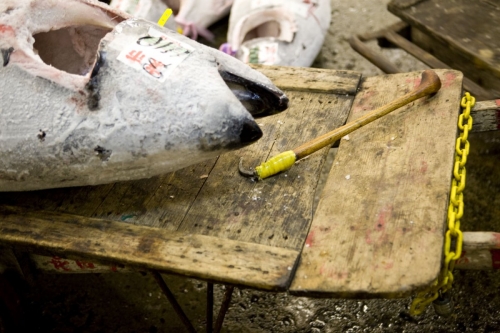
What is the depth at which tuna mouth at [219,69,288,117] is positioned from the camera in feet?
4.75

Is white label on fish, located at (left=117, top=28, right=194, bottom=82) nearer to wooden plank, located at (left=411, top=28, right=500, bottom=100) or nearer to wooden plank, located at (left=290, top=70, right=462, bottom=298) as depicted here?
wooden plank, located at (left=290, top=70, right=462, bottom=298)

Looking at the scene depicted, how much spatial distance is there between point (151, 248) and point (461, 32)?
1.57 m

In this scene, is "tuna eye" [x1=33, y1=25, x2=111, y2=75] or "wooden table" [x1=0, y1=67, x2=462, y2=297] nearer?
"wooden table" [x1=0, y1=67, x2=462, y2=297]

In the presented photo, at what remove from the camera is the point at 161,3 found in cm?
319

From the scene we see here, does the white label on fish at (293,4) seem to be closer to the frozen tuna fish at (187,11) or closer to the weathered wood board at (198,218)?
the frozen tuna fish at (187,11)

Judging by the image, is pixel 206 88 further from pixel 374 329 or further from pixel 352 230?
pixel 374 329

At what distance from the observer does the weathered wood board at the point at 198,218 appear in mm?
1295

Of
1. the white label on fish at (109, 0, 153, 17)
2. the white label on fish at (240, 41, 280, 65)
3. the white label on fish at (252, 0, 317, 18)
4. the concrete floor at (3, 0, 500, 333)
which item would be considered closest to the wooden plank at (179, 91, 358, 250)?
the concrete floor at (3, 0, 500, 333)

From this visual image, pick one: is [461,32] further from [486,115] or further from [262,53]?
[262,53]


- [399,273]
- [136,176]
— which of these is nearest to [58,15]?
[136,176]

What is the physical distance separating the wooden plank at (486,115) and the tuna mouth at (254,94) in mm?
607

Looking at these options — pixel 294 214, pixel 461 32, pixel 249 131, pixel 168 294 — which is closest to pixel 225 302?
pixel 168 294

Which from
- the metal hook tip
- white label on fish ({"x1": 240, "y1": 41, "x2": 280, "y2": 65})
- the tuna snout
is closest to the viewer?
the tuna snout

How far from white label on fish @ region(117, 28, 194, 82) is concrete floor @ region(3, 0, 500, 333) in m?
1.02
